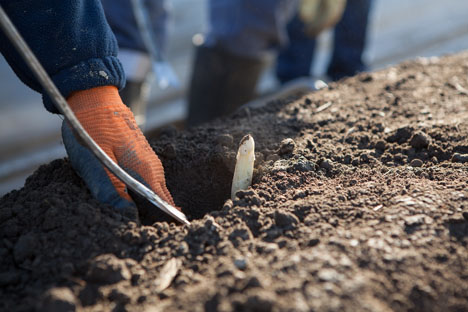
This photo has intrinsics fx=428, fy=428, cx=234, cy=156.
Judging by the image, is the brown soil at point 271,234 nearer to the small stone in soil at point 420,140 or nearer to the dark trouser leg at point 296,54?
the small stone in soil at point 420,140

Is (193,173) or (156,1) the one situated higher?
(156,1)

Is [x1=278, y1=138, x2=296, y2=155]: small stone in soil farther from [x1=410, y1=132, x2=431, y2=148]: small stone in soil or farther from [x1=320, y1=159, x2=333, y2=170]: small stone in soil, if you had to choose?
[x1=410, y1=132, x2=431, y2=148]: small stone in soil

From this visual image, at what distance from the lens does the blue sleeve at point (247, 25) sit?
2.50 metres

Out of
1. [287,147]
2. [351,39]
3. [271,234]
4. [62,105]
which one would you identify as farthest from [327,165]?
[351,39]

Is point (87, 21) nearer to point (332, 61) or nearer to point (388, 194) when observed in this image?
point (388, 194)

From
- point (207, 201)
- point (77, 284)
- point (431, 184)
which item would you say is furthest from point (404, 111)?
point (77, 284)

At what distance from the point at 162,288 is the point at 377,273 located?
434mm

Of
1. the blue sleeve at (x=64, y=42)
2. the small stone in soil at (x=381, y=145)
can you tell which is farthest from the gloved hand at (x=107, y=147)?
the small stone in soil at (x=381, y=145)

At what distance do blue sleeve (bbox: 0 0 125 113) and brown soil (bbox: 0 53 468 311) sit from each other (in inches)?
11.5

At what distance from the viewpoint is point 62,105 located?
0.97 metres

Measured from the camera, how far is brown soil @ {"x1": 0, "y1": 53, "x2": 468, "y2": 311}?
0.82 meters

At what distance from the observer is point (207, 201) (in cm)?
137

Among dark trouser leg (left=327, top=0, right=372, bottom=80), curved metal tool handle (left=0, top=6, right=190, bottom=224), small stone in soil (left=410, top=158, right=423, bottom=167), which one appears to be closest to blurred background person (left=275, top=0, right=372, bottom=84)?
dark trouser leg (left=327, top=0, right=372, bottom=80)

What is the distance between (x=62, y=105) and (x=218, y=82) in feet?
6.13
